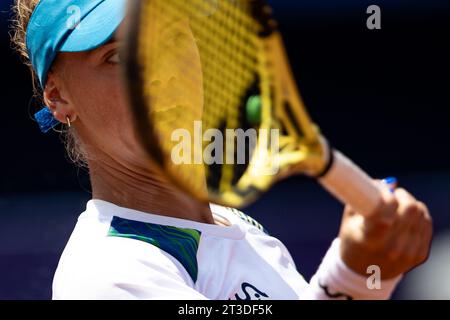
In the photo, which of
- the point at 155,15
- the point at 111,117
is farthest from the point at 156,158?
the point at 111,117

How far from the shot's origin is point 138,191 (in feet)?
5.37

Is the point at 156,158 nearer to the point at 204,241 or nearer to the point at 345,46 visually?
the point at 204,241

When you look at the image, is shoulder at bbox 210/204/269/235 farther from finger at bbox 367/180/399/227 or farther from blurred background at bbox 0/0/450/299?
blurred background at bbox 0/0/450/299

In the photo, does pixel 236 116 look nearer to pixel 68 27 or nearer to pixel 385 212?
pixel 385 212

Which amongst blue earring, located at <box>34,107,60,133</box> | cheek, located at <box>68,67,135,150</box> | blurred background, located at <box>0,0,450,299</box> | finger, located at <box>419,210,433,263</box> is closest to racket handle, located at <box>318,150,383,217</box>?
finger, located at <box>419,210,433,263</box>

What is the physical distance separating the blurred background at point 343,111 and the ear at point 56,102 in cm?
182

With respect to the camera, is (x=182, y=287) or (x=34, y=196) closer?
(x=182, y=287)

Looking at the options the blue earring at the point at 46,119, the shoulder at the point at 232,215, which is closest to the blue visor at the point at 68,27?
the blue earring at the point at 46,119

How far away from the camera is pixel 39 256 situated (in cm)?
307

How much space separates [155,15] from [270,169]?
0.76ft

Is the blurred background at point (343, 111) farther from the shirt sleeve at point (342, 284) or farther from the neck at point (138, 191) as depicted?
the shirt sleeve at point (342, 284)

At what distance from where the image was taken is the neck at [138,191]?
1628 millimetres

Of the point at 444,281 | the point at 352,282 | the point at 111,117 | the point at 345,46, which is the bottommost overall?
the point at 444,281

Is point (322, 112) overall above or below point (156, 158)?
below
